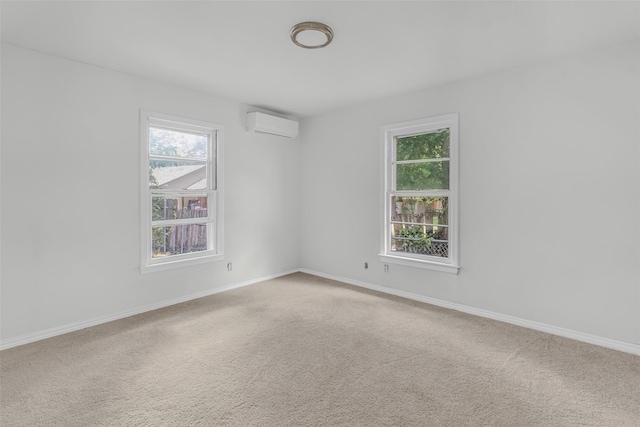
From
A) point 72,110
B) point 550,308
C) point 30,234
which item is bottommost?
point 550,308

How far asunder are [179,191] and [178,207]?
0.20m

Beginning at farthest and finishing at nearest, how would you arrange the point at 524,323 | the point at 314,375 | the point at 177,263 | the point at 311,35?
the point at 177,263, the point at 524,323, the point at 311,35, the point at 314,375

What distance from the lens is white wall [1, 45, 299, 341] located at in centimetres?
269

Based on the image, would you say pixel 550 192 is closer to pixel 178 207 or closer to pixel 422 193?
pixel 422 193

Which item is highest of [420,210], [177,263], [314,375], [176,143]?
[176,143]

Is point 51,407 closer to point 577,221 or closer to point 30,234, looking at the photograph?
point 30,234

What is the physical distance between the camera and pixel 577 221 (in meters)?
2.81

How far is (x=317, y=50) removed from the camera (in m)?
2.78

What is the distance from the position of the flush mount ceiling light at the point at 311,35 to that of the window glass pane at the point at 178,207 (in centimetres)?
232

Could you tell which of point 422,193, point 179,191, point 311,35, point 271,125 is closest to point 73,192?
point 179,191

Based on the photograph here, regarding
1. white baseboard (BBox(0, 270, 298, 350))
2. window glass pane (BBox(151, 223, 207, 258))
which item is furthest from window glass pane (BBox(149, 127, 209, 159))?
white baseboard (BBox(0, 270, 298, 350))

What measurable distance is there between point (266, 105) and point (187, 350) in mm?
3235

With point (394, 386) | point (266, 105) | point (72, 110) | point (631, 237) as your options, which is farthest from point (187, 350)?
point (631, 237)

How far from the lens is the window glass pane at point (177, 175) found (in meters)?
3.63
